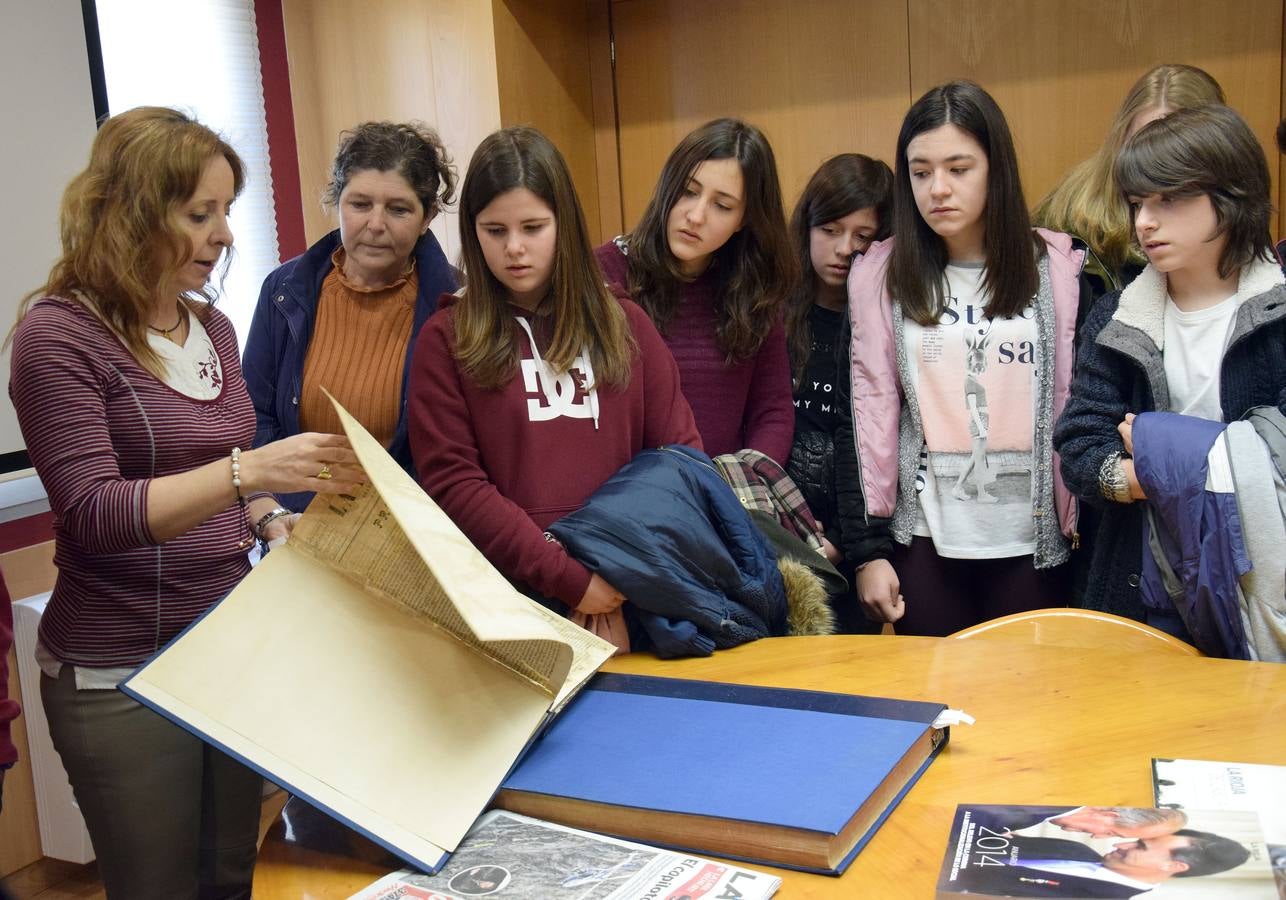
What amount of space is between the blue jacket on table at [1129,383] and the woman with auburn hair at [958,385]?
0.14m

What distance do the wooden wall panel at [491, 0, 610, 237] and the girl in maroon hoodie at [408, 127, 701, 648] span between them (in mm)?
1650

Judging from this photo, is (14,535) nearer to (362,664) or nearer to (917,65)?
(362,664)

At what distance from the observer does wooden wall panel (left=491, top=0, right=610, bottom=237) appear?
339 cm

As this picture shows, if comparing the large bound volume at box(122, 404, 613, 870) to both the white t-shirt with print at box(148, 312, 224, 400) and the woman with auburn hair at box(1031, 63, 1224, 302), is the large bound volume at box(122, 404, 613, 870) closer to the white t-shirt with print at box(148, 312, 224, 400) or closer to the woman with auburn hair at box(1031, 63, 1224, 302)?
the white t-shirt with print at box(148, 312, 224, 400)

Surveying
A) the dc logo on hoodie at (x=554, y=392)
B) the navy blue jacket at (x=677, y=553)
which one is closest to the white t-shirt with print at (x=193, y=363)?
the dc logo on hoodie at (x=554, y=392)

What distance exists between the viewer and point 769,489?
78.4 inches

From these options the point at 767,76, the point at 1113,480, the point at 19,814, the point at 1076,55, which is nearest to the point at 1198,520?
the point at 1113,480

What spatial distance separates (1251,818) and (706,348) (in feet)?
4.51

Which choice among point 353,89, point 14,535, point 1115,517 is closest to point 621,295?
point 1115,517

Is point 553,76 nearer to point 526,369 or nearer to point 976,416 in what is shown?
point 976,416

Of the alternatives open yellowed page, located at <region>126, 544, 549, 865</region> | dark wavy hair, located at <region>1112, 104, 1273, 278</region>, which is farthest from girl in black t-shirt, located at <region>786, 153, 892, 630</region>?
open yellowed page, located at <region>126, 544, 549, 865</region>

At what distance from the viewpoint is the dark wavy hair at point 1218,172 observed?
1.72 m

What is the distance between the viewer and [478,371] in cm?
162

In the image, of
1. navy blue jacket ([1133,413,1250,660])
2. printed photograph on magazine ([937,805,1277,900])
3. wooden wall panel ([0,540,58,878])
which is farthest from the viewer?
wooden wall panel ([0,540,58,878])
